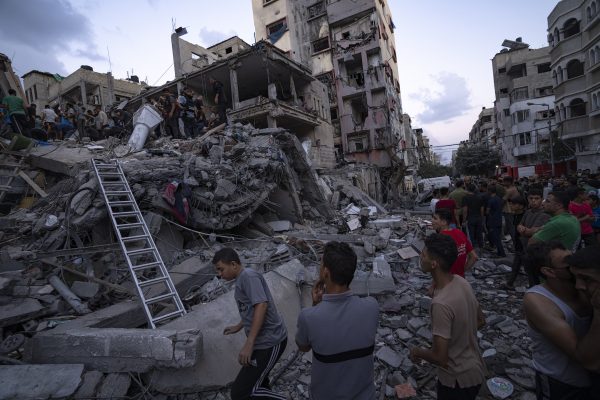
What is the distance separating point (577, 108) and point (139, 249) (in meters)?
29.9

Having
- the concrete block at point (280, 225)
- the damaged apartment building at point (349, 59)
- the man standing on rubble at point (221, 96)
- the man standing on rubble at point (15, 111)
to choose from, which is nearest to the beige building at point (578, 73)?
the damaged apartment building at point (349, 59)

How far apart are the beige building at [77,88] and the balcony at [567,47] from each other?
3581cm

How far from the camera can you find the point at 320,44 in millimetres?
29766

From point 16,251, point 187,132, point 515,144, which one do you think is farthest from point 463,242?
point 515,144

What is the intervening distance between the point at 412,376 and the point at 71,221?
609cm

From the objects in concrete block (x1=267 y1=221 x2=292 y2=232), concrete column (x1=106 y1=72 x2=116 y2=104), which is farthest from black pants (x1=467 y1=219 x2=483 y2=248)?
concrete column (x1=106 y1=72 x2=116 y2=104)

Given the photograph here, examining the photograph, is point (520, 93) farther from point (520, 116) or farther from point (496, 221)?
point (496, 221)

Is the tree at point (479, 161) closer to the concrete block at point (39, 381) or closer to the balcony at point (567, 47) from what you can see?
the balcony at point (567, 47)

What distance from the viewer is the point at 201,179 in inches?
277

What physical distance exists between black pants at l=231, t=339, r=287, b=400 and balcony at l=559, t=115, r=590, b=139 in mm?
A: 27622

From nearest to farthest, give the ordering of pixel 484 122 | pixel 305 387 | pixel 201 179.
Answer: pixel 305 387 < pixel 201 179 < pixel 484 122

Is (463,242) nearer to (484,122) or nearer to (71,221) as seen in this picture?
(71,221)

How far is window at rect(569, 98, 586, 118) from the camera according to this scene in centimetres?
2130

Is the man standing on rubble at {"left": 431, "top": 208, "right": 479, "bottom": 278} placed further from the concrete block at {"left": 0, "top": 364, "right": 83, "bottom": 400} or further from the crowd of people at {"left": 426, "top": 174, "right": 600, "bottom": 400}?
the concrete block at {"left": 0, "top": 364, "right": 83, "bottom": 400}
